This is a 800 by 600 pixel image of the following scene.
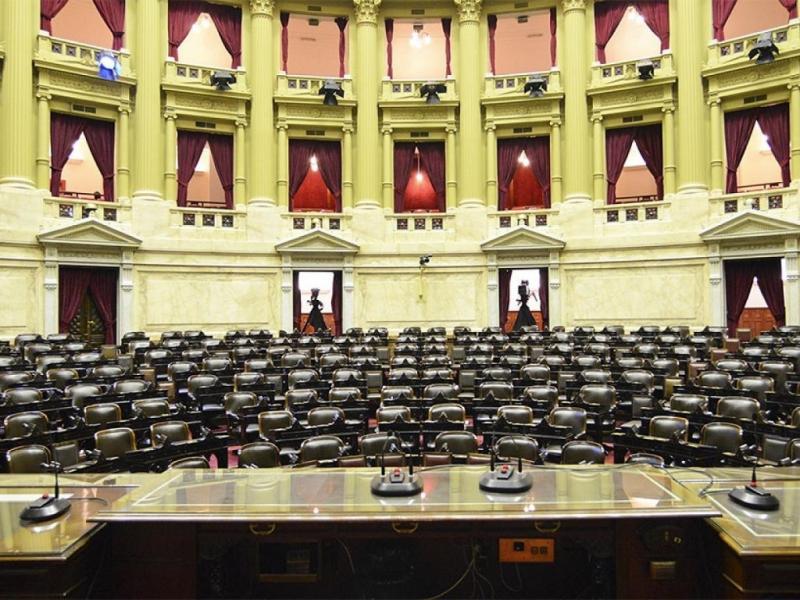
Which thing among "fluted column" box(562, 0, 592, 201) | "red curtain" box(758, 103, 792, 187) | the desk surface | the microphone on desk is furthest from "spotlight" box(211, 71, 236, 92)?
the microphone on desk

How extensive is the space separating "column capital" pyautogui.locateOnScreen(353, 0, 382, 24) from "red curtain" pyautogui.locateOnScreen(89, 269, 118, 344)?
10.4 meters

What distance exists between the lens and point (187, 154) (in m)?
17.0

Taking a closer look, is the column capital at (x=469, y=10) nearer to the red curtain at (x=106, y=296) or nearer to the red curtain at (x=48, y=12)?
the red curtain at (x=48, y=12)

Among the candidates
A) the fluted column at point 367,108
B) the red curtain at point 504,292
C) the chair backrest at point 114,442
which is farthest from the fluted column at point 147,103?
the chair backrest at point 114,442

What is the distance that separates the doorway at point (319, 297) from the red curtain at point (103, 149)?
5.59 m

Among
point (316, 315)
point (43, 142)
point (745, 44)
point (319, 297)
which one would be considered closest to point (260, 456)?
point (316, 315)

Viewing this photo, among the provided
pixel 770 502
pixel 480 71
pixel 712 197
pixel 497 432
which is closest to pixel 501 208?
pixel 480 71

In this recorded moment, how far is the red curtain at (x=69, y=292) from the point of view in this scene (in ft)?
48.4

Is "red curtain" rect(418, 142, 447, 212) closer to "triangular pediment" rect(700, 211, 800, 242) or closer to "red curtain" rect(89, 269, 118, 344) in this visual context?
"triangular pediment" rect(700, 211, 800, 242)

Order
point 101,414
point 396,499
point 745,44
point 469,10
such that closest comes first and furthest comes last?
point 396,499 < point 101,414 < point 745,44 < point 469,10

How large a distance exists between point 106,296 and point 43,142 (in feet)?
14.0

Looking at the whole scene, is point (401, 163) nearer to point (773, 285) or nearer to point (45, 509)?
point (773, 285)

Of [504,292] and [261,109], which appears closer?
[504,292]

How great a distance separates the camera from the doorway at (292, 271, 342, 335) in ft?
55.8
